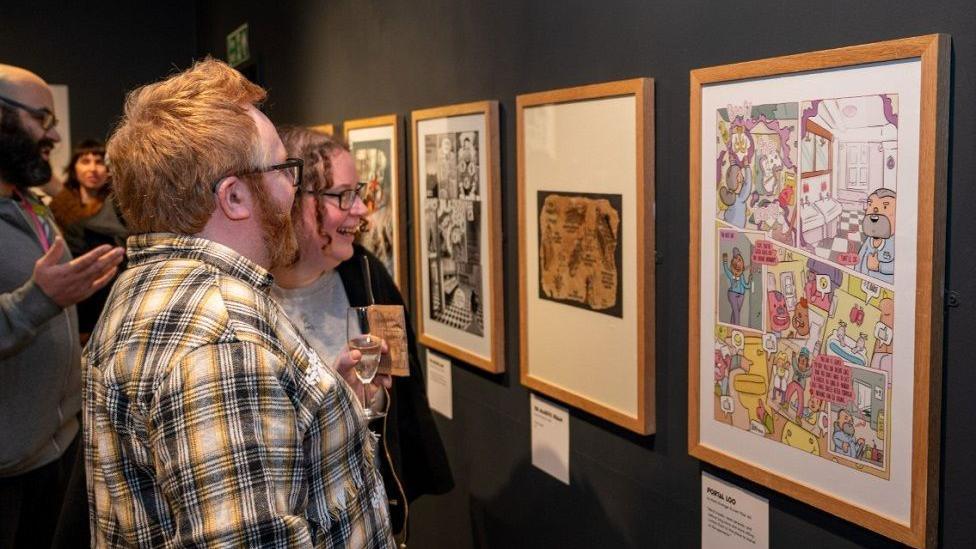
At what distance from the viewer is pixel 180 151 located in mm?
1404

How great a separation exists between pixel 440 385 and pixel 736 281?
1690mm

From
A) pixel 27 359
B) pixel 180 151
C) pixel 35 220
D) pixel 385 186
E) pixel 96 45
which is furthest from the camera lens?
pixel 96 45

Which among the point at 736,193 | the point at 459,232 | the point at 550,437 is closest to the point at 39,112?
the point at 459,232

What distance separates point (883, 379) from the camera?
1.49 metres

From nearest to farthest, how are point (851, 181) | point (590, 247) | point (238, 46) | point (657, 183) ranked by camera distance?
point (851, 181)
point (657, 183)
point (590, 247)
point (238, 46)

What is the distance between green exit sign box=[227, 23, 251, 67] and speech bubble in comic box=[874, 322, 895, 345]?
459cm

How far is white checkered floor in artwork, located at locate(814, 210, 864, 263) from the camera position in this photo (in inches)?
59.3

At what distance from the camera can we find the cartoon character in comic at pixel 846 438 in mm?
1552

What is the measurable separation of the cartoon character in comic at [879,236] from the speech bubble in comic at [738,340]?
1.04ft

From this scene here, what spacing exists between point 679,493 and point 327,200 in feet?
3.67

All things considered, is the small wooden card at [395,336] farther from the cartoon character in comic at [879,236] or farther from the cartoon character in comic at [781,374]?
the cartoon character in comic at [879,236]

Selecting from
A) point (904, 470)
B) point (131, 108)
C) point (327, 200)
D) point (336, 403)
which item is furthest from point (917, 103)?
point (327, 200)

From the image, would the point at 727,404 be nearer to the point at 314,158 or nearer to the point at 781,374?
the point at 781,374

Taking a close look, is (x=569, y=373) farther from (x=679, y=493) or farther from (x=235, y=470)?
(x=235, y=470)
